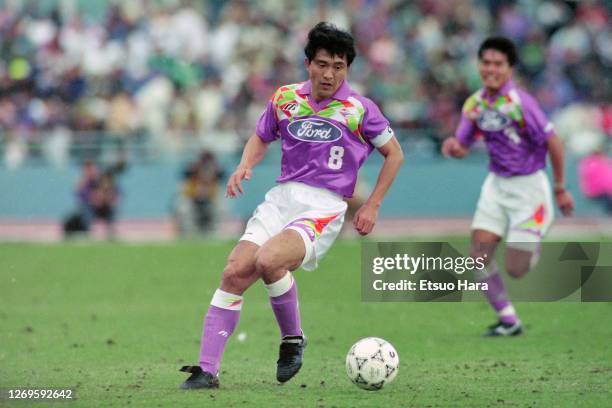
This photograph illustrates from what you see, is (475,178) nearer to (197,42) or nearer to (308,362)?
(197,42)

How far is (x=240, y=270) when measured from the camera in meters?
7.80

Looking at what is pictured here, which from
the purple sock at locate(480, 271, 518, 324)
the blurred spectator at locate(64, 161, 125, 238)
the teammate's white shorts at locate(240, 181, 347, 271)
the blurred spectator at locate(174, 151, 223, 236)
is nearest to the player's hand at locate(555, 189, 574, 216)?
the purple sock at locate(480, 271, 518, 324)

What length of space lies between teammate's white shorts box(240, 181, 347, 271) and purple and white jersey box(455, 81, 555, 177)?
3.19 meters

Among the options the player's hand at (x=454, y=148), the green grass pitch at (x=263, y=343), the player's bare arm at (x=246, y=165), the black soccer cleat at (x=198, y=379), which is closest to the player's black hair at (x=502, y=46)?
the player's hand at (x=454, y=148)

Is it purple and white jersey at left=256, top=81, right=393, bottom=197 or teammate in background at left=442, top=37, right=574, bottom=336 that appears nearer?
purple and white jersey at left=256, top=81, right=393, bottom=197

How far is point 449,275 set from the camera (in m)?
11.8

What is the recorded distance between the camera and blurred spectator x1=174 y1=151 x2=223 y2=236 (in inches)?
867

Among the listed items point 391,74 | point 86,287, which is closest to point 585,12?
point 391,74

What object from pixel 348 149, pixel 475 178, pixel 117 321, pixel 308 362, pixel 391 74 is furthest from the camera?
pixel 391 74

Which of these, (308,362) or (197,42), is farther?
(197,42)

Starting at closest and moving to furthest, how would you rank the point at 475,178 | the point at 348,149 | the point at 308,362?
the point at 348,149
the point at 308,362
the point at 475,178

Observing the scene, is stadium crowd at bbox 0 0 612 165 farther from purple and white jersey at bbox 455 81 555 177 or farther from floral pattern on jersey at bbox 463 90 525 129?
floral pattern on jersey at bbox 463 90 525 129

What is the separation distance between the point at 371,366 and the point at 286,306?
0.72 meters

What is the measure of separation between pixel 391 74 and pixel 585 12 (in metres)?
4.79
